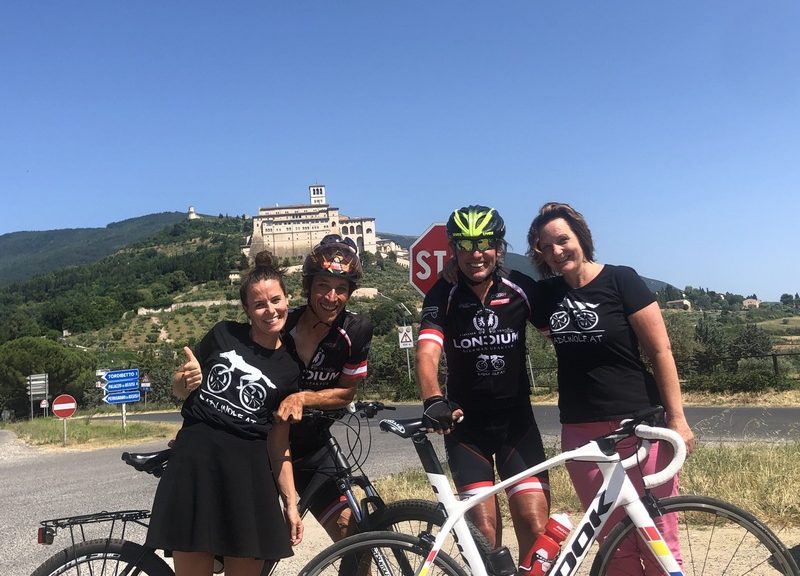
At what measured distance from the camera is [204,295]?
4540 inches

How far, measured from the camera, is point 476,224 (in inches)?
122

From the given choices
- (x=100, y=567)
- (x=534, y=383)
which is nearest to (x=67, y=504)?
(x=100, y=567)

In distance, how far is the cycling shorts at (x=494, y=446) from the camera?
3080 millimetres

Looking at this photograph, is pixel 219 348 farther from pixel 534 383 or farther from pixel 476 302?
pixel 534 383

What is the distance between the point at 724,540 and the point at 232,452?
2144 millimetres

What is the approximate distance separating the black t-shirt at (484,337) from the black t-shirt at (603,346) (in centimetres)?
18

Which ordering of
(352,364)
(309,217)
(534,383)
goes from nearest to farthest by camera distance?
(352,364)
(534,383)
(309,217)

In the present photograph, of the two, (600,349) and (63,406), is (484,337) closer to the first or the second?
(600,349)

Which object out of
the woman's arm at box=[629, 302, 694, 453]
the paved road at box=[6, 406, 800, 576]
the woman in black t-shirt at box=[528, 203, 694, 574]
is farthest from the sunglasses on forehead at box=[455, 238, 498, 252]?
the paved road at box=[6, 406, 800, 576]

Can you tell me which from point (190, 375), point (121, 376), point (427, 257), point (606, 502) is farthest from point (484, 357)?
point (121, 376)

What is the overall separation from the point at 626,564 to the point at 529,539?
410 millimetres

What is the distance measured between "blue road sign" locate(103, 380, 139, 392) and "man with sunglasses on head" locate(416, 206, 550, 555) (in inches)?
887

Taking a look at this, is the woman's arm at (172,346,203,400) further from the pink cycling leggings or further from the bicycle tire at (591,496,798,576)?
the bicycle tire at (591,496,798,576)

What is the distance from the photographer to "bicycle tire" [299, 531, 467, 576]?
8.85 ft
